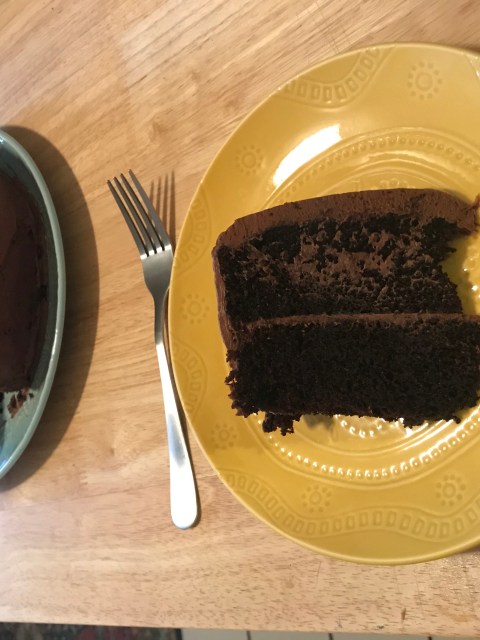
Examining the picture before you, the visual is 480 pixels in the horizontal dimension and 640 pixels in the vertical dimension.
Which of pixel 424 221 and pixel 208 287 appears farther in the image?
pixel 208 287

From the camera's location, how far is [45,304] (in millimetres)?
1217

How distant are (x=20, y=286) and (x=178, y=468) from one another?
0.49 m

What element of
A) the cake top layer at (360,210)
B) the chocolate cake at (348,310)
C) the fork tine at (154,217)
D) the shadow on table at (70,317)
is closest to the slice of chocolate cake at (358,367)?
the chocolate cake at (348,310)

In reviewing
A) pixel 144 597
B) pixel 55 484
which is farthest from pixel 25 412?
pixel 144 597

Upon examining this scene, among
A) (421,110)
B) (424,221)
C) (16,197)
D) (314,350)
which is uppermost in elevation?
(16,197)

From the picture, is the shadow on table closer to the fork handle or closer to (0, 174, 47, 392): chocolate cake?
(0, 174, 47, 392): chocolate cake

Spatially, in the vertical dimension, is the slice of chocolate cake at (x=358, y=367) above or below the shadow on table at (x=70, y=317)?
below

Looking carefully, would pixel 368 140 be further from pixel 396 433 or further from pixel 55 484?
pixel 55 484

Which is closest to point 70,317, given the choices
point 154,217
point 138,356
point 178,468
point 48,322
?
point 48,322

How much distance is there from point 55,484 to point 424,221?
89cm

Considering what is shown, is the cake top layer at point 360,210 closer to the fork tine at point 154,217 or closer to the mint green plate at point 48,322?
the fork tine at point 154,217

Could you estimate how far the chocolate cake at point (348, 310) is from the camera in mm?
781

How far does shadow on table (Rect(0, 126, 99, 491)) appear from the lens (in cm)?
120

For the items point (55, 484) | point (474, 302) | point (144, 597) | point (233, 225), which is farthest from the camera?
point (55, 484)
